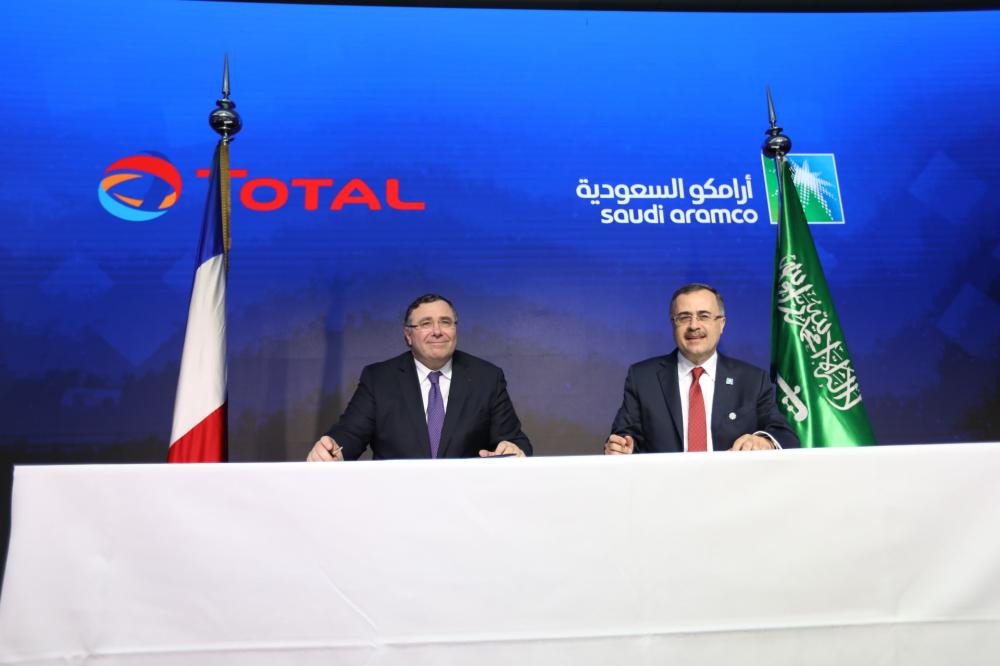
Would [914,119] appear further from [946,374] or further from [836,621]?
[836,621]

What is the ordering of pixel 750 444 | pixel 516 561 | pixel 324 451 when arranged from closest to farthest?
1. pixel 516 561
2. pixel 750 444
3. pixel 324 451

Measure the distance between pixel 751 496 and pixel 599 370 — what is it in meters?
2.33

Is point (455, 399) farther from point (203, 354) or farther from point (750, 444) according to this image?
point (750, 444)

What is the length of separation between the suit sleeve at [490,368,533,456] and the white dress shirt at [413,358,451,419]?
186 mm

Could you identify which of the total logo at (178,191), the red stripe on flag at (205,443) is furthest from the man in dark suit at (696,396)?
the total logo at (178,191)

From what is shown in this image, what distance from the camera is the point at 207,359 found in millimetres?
2590

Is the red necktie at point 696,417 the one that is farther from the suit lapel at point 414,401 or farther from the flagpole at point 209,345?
the flagpole at point 209,345

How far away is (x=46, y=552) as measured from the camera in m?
1.25

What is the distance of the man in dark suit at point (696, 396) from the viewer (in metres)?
2.65

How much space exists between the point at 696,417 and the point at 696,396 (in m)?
0.08

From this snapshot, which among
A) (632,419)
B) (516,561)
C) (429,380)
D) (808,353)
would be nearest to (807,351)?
(808,353)

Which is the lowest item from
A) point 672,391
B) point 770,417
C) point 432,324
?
point 770,417

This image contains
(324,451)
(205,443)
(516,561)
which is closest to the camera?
(516,561)

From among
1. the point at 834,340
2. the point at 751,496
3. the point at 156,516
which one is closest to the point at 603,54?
the point at 834,340
